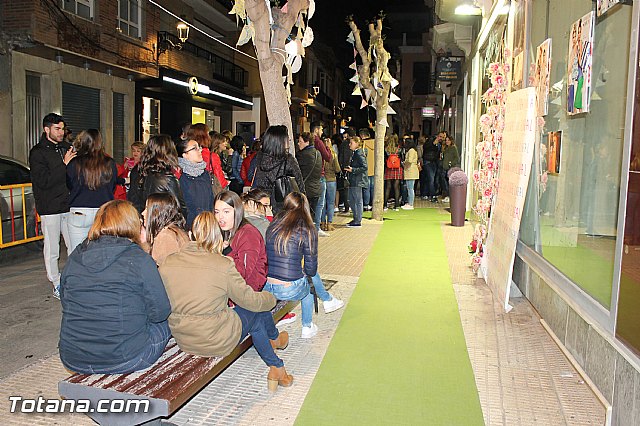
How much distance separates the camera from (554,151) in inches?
232

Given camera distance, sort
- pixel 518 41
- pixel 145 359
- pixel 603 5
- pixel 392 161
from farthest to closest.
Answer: pixel 392 161, pixel 518 41, pixel 603 5, pixel 145 359

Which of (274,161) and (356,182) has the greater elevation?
(274,161)

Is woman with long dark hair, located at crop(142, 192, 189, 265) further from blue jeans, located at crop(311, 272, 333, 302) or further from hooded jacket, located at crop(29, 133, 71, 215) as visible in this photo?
hooded jacket, located at crop(29, 133, 71, 215)

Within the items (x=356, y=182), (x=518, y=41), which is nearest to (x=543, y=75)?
(x=518, y=41)

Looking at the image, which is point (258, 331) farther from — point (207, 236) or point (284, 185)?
point (284, 185)

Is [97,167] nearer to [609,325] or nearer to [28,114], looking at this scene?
[609,325]

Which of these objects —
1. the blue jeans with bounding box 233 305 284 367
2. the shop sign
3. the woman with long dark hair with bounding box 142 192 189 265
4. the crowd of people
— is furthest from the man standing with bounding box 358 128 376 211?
the blue jeans with bounding box 233 305 284 367

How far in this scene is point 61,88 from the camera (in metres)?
15.9

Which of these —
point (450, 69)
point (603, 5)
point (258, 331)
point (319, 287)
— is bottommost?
point (319, 287)

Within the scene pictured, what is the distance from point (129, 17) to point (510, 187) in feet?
52.5

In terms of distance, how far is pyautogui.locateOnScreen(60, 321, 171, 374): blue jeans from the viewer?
3422 mm

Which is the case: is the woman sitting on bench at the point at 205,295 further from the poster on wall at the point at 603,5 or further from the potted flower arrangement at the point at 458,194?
the potted flower arrangement at the point at 458,194

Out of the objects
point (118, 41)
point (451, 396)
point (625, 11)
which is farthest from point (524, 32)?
point (118, 41)

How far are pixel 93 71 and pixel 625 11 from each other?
16131 mm
